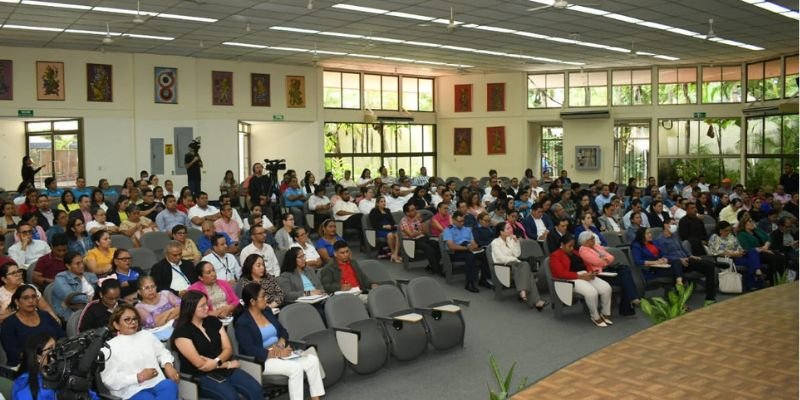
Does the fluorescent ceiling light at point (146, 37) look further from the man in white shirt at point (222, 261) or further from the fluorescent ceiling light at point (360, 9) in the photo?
the man in white shirt at point (222, 261)

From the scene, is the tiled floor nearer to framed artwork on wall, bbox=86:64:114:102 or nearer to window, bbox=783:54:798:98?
window, bbox=783:54:798:98

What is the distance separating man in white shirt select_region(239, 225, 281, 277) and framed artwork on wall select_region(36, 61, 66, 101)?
39.4ft

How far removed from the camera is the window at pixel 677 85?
84.4 ft

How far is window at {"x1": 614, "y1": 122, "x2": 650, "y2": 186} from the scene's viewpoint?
27188 mm

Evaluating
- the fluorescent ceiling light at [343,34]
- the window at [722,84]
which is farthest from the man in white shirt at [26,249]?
the window at [722,84]

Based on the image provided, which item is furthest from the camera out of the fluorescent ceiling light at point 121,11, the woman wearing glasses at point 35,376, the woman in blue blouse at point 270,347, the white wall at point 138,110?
the white wall at point 138,110

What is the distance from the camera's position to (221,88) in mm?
22828

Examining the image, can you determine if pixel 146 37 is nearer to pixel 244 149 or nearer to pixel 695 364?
pixel 244 149

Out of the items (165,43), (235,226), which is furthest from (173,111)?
(235,226)

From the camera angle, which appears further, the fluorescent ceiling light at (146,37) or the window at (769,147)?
the window at (769,147)

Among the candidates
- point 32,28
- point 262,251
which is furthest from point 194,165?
point 262,251

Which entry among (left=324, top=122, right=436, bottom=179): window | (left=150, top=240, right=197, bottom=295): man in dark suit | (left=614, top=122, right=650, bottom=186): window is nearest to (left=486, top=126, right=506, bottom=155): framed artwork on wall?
(left=324, top=122, right=436, bottom=179): window

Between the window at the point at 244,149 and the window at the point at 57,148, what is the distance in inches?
214

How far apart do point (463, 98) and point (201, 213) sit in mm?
16381
